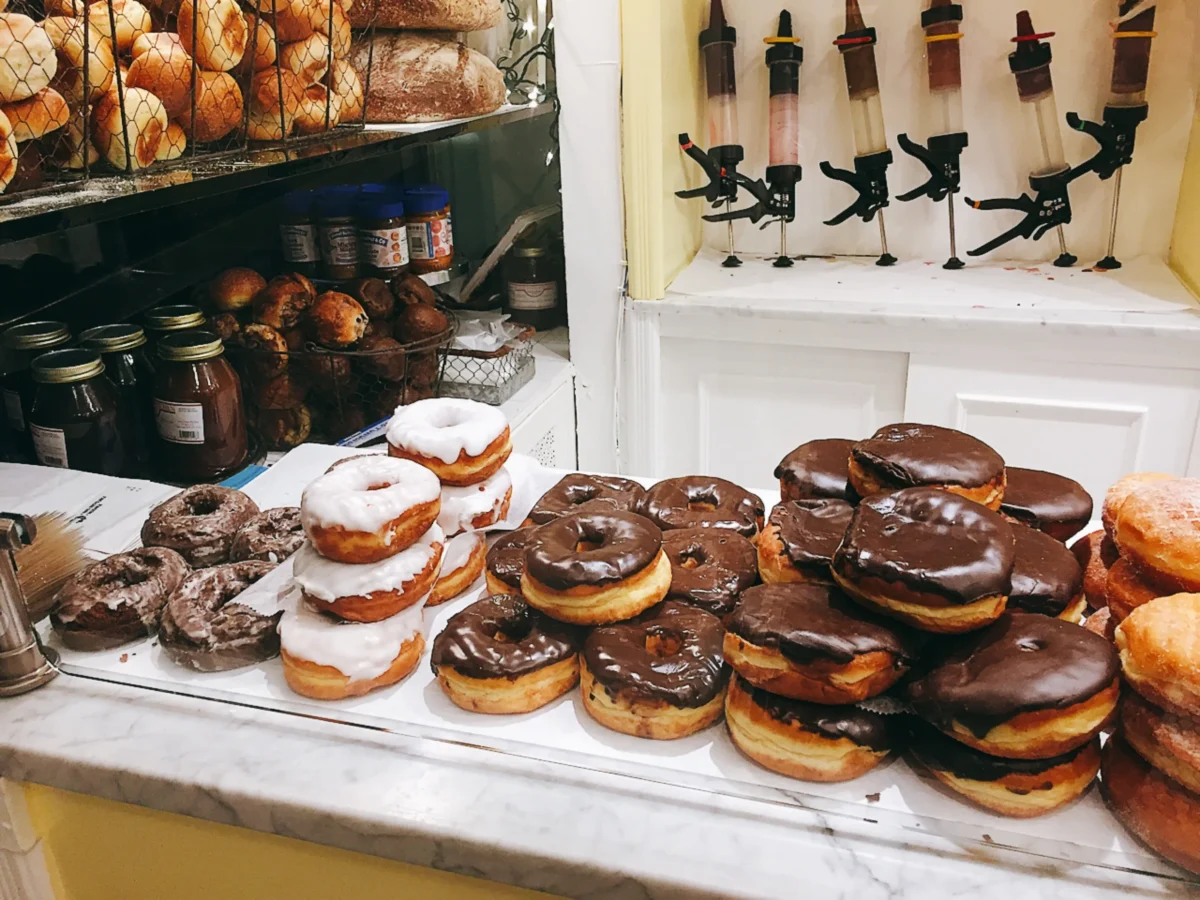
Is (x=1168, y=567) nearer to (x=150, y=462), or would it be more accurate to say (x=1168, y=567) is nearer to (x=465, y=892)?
(x=465, y=892)

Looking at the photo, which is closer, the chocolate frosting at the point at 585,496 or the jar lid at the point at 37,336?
the chocolate frosting at the point at 585,496

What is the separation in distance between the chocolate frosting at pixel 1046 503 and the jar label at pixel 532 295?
62.0 inches

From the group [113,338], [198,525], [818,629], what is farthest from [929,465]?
[113,338]

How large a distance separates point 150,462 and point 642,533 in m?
0.93

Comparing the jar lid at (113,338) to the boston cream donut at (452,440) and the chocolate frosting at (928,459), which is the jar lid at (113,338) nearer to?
the boston cream donut at (452,440)

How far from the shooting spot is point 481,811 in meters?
0.78

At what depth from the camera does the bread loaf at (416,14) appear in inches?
71.1

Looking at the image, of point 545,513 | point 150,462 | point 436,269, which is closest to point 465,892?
point 545,513

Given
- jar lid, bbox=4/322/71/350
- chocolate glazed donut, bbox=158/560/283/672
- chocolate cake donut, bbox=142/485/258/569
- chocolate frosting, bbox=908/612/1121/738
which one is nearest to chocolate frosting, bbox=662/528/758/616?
chocolate frosting, bbox=908/612/1121/738

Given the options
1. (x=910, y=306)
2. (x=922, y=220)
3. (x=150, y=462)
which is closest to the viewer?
(x=150, y=462)

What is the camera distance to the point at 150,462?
4.77 ft

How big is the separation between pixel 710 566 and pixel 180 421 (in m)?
0.91

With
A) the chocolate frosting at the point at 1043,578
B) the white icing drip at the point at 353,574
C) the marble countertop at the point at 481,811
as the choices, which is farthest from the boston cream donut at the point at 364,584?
the chocolate frosting at the point at 1043,578

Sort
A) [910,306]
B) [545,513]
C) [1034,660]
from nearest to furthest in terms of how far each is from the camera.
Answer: [1034,660] → [545,513] → [910,306]
